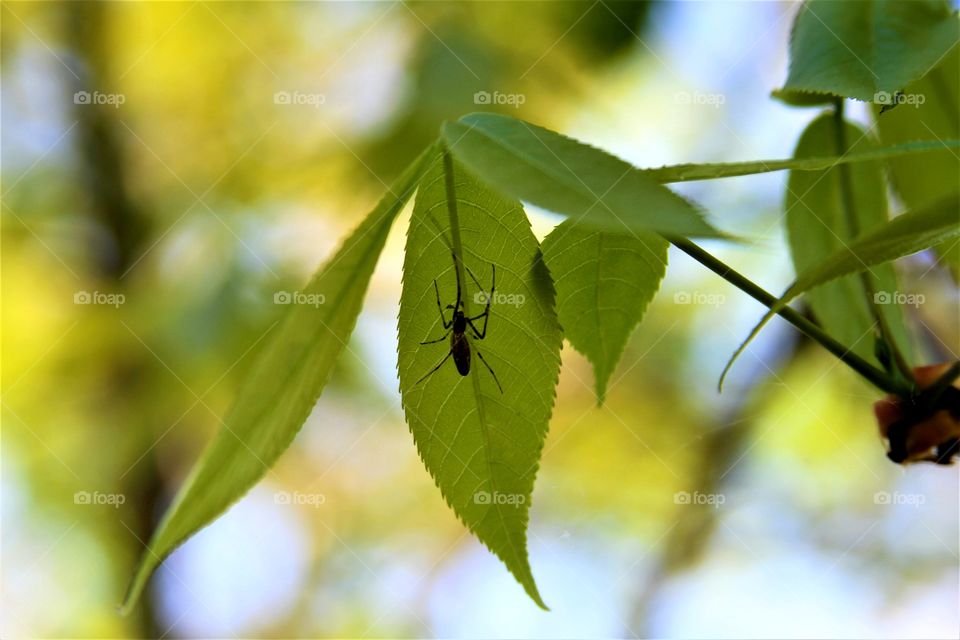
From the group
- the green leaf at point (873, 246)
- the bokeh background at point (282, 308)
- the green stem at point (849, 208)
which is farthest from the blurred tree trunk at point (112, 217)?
the green leaf at point (873, 246)

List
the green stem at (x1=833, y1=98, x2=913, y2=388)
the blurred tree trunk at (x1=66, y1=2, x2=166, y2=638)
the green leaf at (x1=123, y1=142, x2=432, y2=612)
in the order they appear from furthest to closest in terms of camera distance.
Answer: the blurred tree trunk at (x1=66, y1=2, x2=166, y2=638)
the green stem at (x1=833, y1=98, x2=913, y2=388)
the green leaf at (x1=123, y1=142, x2=432, y2=612)

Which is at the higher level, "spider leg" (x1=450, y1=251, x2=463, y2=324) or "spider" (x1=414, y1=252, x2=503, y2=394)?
"spider leg" (x1=450, y1=251, x2=463, y2=324)

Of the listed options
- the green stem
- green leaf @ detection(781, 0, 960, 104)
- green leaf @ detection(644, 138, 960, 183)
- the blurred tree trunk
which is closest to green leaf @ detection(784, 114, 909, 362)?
the green stem

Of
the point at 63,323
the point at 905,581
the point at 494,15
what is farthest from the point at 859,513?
the point at 63,323

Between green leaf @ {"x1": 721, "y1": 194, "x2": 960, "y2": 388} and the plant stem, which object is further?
the plant stem

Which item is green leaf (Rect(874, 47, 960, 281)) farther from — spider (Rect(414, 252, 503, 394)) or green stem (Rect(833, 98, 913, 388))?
spider (Rect(414, 252, 503, 394))

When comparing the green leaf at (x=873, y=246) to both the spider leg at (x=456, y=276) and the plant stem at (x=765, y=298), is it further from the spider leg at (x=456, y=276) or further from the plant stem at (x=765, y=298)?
the spider leg at (x=456, y=276)
